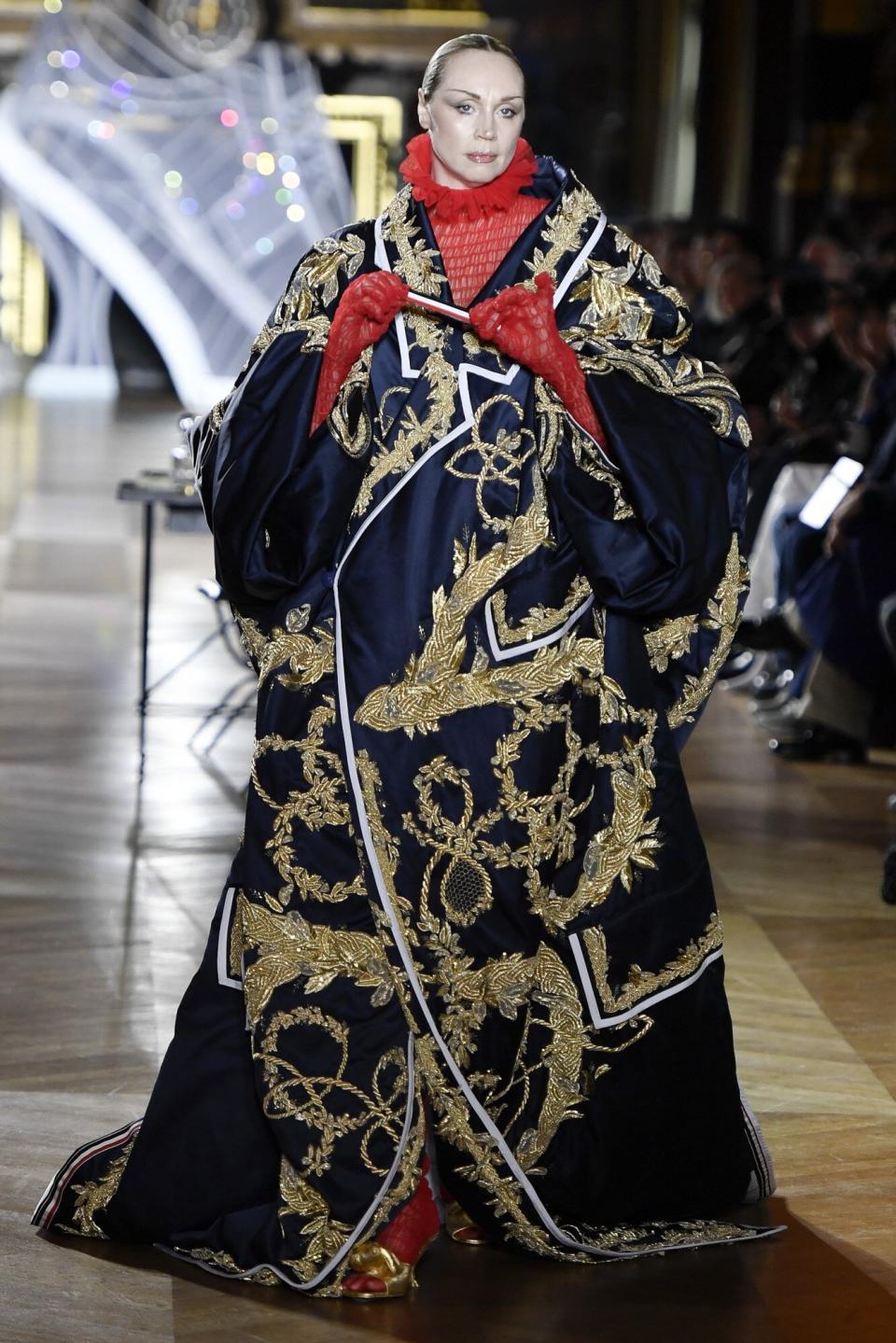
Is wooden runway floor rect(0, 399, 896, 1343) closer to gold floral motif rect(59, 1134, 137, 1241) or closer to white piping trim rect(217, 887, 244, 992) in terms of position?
gold floral motif rect(59, 1134, 137, 1241)

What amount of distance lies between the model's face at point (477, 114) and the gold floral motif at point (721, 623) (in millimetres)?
623

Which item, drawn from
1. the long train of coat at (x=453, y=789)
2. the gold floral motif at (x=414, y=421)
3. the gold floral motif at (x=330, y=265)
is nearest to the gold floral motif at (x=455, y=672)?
the long train of coat at (x=453, y=789)

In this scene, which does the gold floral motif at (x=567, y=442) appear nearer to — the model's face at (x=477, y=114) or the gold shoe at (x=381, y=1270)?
the model's face at (x=477, y=114)

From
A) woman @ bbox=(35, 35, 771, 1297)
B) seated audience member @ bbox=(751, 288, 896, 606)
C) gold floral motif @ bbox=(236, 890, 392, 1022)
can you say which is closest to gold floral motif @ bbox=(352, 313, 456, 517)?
woman @ bbox=(35, 35, 771, 1297)

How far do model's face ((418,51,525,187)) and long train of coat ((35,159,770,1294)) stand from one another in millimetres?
102

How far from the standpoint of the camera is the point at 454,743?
2.69m

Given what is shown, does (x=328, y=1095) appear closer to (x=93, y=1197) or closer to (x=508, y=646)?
(x=93, y=1197)

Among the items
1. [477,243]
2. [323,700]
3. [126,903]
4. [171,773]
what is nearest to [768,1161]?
[323,700]

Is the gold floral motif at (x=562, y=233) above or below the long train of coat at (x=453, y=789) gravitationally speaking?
above

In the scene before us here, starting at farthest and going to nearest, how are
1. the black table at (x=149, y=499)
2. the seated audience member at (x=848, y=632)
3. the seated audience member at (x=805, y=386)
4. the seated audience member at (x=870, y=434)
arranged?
the seated audience member at (x=805, y=386)
the seated audience member at (x=870, y=434)
the seated audience member at (x=848, y=632)
the black table at (x=149, y=499)

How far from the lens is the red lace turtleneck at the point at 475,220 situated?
108 inches

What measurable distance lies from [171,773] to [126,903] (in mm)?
1226

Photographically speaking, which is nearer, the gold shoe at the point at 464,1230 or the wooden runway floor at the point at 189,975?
the wooden runway floor at the point at 189,975

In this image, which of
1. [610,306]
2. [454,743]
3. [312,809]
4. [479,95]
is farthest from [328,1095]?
[479,95]
